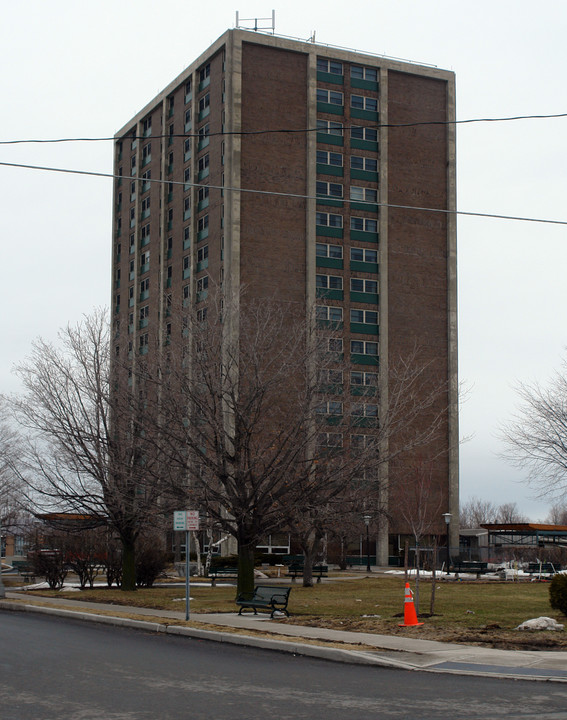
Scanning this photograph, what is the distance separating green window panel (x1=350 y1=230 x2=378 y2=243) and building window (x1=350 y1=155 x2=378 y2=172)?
5.68 metres

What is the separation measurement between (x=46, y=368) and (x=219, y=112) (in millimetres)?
52698

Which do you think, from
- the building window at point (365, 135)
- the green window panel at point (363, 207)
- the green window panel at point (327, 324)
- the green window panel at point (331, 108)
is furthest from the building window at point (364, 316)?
the green window panel at point (331, 108)

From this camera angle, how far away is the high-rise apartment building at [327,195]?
80312mm

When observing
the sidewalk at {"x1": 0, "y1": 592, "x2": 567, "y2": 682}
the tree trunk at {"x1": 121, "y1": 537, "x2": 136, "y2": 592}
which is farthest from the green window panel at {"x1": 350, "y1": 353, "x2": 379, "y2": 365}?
the sidewalk at {"x1": 0, "y1": 592, "x2": 567, "y2": 682}

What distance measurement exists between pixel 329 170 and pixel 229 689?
74.1 metres

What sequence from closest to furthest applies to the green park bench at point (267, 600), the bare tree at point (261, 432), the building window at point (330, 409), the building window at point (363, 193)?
the green park bench at point (267, 600), the bare tree at point (261, 432), the building window at point (330, 409), the building window at point (363, 193)

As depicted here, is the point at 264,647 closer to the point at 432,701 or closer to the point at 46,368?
the point at 432,701

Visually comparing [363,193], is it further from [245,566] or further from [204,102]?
[245,566]

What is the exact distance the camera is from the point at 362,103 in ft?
282

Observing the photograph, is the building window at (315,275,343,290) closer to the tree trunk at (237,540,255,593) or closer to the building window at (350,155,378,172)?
the building window at (350,155,378,172)

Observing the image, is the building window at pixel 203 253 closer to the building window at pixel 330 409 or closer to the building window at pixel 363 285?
the building window at pixel 363 285

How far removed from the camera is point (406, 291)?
281ft

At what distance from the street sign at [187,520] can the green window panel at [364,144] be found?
66.6m

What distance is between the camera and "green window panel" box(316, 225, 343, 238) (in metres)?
82.8
